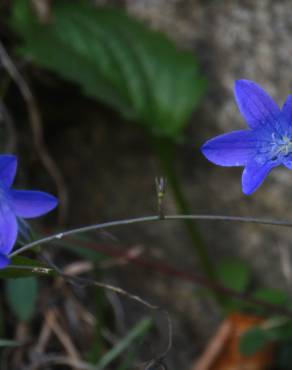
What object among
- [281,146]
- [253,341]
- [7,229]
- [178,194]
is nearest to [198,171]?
[178,194]

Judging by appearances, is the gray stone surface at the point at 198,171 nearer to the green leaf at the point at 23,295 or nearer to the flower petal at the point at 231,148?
the green leaf at the point at 23,295

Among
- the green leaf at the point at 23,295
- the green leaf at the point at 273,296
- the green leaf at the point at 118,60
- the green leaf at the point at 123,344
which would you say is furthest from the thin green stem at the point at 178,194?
the green leaf at the point at 23,295

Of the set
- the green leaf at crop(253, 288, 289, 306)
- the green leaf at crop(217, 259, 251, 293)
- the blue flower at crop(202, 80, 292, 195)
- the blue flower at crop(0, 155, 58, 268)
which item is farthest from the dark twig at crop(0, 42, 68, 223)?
the blue flower at crop(202, 80, 292, 195)

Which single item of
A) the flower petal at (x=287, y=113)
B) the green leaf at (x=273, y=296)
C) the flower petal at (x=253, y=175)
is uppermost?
→ the flower petal at (x=287, y=113)

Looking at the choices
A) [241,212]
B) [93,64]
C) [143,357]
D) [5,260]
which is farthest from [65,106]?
[5,260]

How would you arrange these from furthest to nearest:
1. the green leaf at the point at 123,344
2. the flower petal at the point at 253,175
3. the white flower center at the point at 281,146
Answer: the green leaf at the point at 123,344
the white flower center at the point at 281,146
the flower petal at the point at 253,175

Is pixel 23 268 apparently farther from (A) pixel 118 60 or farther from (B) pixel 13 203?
(A) pixel 118 60

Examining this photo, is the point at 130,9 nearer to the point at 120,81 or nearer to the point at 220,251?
the point at 120,81
